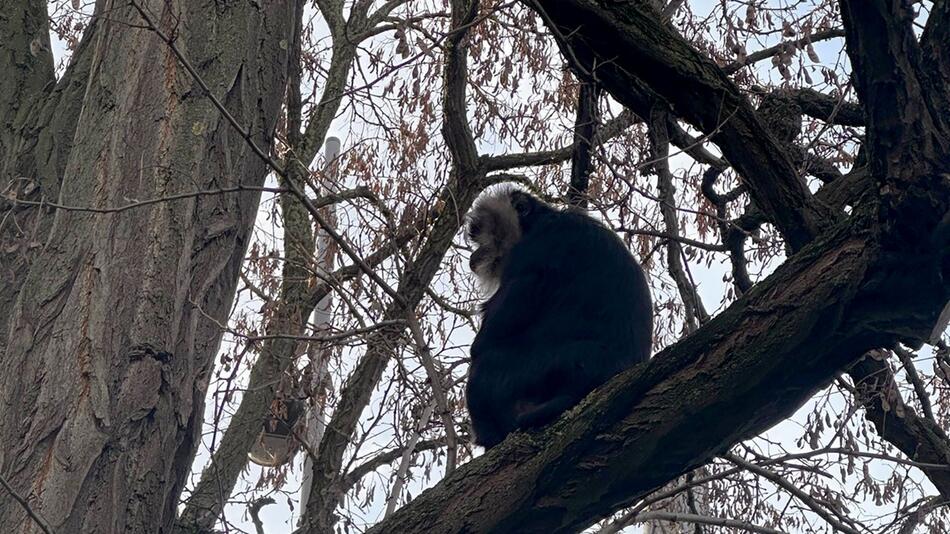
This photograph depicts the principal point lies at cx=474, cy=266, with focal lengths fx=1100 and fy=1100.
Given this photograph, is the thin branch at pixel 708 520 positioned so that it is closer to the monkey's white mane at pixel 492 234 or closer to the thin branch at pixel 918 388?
the thin branch at pixel 918 388

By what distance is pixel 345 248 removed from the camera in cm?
364

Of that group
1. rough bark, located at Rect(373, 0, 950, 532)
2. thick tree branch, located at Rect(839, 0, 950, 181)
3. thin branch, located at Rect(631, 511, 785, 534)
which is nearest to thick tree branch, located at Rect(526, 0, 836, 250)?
rough bark, located at Rect(373, 0, 950, 532)

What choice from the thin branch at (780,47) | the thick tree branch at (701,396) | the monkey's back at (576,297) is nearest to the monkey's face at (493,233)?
the monkey's back at (576,297)

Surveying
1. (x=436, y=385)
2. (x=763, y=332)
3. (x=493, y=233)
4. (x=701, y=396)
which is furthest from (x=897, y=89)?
(x=493, y=233)

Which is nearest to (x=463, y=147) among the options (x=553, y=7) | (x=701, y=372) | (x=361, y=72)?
(x=361, y=72)

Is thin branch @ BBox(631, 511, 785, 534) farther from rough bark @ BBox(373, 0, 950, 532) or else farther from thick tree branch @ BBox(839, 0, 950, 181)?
thick tree branch @ BBox(839, 0, 950, 181)

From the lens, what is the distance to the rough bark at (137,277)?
3.11m

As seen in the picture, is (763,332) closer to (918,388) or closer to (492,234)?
(918,388)

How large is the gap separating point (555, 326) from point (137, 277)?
1.91 metres

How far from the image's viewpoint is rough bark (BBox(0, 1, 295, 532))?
3.11 m

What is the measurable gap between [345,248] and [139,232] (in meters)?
0.67

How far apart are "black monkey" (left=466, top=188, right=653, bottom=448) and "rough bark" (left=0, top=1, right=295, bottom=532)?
136 cm

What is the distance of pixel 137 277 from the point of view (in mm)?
3277

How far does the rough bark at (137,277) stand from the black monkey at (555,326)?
4.47ft
